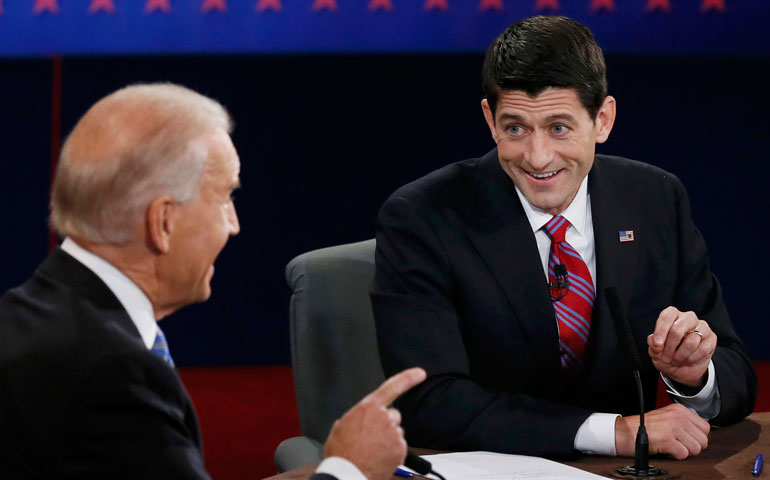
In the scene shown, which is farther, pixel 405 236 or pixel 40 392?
pixel 405 236

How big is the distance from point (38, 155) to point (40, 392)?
3206 mm

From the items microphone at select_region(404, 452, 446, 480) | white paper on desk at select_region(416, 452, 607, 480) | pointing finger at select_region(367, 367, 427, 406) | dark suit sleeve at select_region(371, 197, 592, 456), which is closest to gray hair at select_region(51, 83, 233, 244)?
pointing finger at select_region(367, 367, 427, 406)

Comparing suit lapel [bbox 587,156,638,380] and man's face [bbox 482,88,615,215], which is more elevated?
man's face [bbox 482,88,615,215]

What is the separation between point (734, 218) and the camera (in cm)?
437

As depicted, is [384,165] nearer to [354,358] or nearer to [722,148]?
[722,148]

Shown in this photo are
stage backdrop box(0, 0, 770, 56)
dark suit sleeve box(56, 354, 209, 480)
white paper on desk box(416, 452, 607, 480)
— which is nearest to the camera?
dark suit sleeve box(56, 354, 209, 480)

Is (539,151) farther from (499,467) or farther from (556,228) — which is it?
(499,467)

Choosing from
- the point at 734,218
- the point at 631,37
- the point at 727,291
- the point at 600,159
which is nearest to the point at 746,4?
the point at 631,37

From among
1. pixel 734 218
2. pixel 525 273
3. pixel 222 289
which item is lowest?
pixel 222 289

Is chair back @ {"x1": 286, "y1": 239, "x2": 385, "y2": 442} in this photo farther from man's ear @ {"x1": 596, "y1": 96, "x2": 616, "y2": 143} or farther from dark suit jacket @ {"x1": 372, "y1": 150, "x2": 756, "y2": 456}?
man's ear @ {"x1": 596, "y1": 96, "x2": 616, "y2": 143}

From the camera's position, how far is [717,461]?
179cm

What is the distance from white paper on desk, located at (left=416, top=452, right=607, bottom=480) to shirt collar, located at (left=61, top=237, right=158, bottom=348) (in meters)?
0.55

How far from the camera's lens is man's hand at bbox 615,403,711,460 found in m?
1.80

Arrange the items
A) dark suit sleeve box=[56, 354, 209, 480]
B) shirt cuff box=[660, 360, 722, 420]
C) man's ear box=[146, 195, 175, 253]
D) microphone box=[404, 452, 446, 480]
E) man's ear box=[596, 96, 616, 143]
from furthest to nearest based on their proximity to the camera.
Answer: man's ear box=[596, 96, 616, 143], shirt cuff box=[660, 360, 722, 420], microphone box=[404, 452, 446, 480], man's ear box=[146, 195, 175, 253], dark suit sleeve box=[56, 354, 209, 480]
